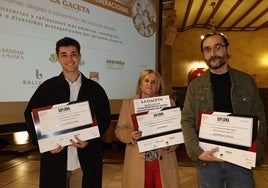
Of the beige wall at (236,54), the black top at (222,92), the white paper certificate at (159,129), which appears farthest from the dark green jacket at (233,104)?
the beige wall at (236,54)

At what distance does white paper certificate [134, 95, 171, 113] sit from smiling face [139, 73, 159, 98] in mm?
128

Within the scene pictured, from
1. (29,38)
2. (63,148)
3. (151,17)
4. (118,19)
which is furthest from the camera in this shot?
(151,17)

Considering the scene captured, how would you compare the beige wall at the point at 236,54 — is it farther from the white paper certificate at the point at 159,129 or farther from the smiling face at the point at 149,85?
the white paper certificate at the point at 159,129

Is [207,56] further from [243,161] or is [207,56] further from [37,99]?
[37,99]

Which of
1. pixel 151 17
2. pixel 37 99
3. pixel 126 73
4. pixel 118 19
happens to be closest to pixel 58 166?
pixel 37 99

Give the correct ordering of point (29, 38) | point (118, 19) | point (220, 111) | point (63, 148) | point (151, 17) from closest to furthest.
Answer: point (220, 111) → point (63, 148) → point (29, 38) → point (118, 19) → point (151, 17)

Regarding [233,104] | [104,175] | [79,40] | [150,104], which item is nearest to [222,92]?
[233,104]

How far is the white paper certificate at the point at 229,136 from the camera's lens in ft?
4.81

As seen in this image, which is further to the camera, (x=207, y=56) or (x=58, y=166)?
(x=58, y=166)

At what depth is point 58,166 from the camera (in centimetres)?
175

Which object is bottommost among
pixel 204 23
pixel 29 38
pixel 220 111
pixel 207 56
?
pixel 220 111

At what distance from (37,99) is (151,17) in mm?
2092

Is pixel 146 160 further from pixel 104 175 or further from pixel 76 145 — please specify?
pixel 104 175

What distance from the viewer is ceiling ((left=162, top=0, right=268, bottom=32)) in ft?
26.1
